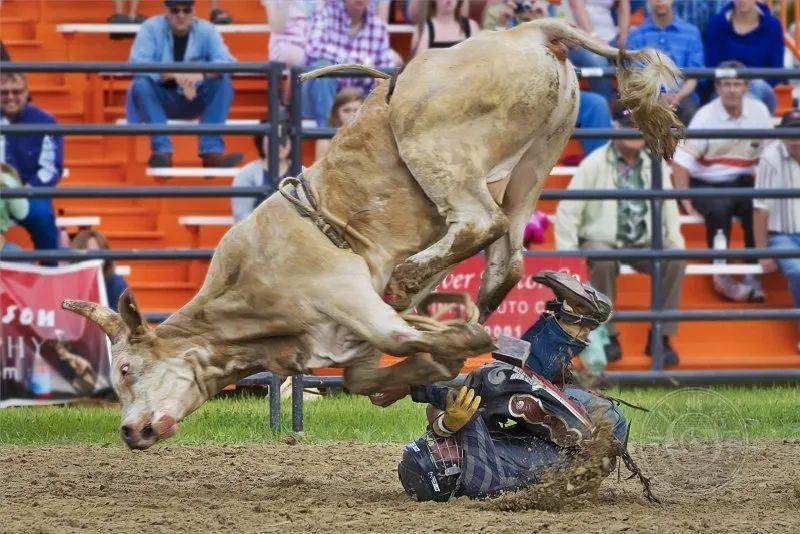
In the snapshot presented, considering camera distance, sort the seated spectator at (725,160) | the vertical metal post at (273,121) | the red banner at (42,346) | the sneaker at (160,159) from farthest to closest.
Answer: the sneaker at (160,159), the seated spectator at (725,160), the red banner at (42,346), the vertical metal post at (273,121)

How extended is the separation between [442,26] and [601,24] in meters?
1.44

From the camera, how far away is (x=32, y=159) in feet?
33.7

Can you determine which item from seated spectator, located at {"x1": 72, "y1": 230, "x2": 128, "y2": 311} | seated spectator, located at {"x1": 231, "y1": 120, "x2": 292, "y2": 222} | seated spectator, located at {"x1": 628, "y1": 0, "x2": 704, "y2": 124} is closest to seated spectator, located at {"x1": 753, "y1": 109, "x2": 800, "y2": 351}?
seated spectator, located at {"x1": 628, "y1": 0, "x2": 704, "y2": 124}

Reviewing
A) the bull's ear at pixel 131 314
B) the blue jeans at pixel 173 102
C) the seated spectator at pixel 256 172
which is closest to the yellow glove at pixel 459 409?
the bull's ear at pixel 131 314

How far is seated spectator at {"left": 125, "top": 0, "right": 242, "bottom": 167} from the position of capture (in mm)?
10836

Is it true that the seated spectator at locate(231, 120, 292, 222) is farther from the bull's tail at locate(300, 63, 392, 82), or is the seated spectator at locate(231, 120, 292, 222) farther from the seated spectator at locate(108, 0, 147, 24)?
the bull's tail at locate(300, 63, 392, 82)

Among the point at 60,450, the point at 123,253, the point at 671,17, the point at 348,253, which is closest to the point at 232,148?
the point at 123,253

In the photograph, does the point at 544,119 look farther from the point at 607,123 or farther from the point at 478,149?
the point at 607,123

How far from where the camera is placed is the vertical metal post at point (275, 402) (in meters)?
8.22

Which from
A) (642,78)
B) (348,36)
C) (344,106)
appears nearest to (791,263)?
(344,106)

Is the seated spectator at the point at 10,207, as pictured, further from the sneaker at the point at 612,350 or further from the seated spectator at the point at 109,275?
the sneaker at the point at 612,350

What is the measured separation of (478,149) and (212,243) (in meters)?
5.52

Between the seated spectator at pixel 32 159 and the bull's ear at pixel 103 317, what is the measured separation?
399 cm

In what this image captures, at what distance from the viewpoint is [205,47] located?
440 inches
